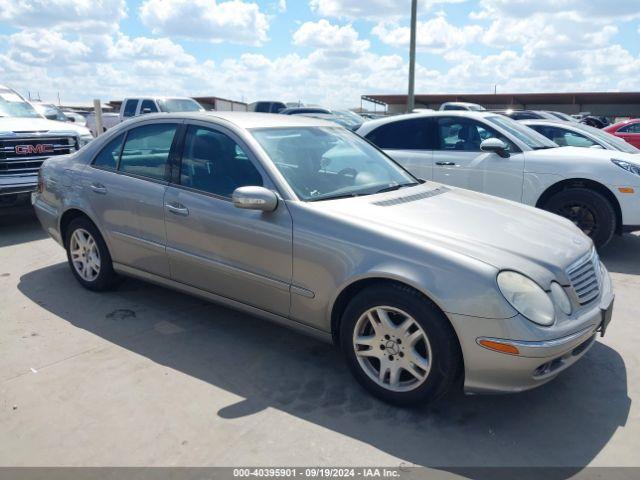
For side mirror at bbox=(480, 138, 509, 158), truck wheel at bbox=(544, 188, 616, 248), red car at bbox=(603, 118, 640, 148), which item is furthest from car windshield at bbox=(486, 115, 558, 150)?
red car at bbox=(603, 118, 640, 148)

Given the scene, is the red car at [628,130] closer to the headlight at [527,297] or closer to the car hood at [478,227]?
the car hood at [478,227]

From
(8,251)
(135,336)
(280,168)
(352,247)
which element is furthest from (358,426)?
(8,251)

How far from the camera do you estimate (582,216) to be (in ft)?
20.8

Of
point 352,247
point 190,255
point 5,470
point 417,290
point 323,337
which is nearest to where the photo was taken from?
point 5,470

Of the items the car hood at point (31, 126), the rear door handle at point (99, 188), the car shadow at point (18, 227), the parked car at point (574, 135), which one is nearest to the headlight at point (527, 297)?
the rear door handle at point (99, 188)

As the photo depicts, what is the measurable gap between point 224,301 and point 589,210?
14.7 ft

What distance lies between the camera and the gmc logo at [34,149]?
7.24m

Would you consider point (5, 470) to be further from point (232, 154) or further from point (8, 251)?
point (8, 251)

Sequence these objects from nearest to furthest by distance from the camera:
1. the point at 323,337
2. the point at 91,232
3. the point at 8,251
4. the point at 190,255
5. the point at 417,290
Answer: the point at 417,290, the point at 323,337, the point at 190,255, the point at 91,232, the point at 8,251

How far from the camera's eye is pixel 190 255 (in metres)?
3.98

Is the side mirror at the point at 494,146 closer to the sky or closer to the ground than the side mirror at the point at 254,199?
closer to the sky

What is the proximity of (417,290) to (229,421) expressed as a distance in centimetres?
125

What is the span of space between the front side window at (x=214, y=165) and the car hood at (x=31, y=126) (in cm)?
442

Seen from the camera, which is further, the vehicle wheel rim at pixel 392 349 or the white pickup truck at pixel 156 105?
the white pickup truck at pixel 156 105
